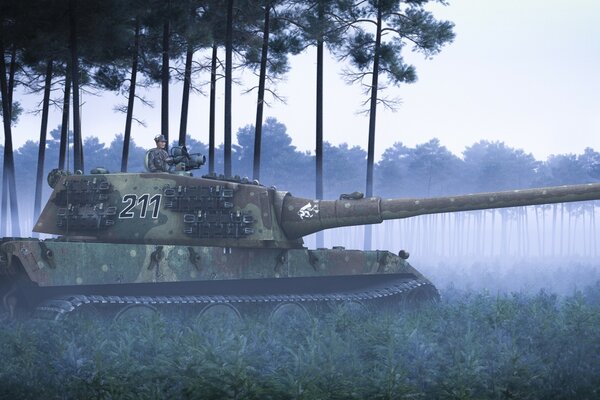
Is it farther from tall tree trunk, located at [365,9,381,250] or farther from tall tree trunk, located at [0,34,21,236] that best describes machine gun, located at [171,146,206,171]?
tall tree trunk, located at [0,34,21,236]

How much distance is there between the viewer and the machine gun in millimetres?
16953

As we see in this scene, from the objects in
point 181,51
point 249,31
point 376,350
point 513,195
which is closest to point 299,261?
point 513,195

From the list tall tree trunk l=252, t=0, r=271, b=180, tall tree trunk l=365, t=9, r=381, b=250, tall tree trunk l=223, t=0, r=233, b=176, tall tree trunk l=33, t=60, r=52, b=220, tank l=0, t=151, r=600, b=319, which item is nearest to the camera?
tank l=0, t=151, r=600, b=319

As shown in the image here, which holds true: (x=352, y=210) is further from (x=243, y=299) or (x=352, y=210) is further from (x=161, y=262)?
(x=161, y=262)

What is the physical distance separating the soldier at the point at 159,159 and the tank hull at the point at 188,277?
2.23 m

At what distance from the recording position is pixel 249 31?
3153 cm

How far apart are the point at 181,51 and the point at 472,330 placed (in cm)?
2246

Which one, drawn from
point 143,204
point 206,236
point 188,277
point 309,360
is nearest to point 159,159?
point 143,204

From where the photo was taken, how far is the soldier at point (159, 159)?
55.2 feet

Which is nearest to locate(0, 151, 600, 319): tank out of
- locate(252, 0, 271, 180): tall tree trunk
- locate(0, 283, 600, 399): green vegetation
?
locate(0, 283, 600, 399): green vegetation

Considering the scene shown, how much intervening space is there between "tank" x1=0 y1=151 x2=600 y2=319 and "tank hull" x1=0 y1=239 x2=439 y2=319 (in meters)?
0.02

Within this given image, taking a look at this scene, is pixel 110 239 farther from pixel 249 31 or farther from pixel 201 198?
pixel 249 31

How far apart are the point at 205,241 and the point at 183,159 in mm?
1850

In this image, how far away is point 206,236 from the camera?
16000mm
